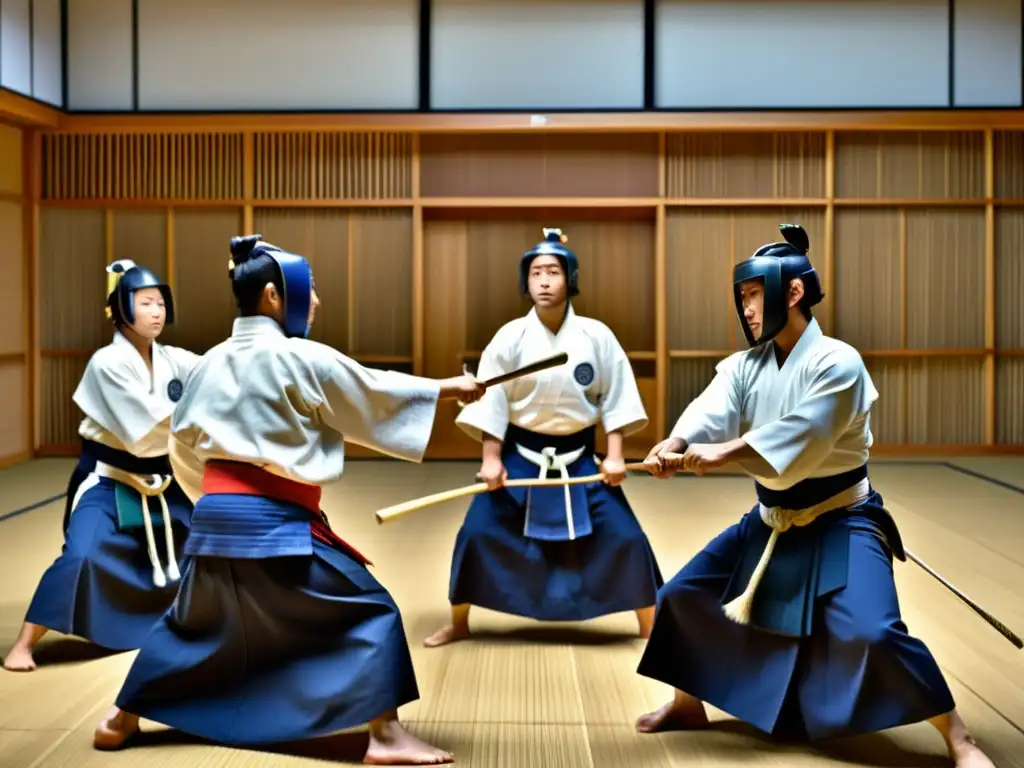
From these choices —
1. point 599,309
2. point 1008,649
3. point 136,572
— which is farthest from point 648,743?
point 599,309

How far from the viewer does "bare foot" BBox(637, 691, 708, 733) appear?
2.76 metres

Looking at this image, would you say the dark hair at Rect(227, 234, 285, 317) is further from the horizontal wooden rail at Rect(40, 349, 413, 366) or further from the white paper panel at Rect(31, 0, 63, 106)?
the white paper panel at Rect(31, 0, 63, 106)

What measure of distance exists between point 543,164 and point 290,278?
556 centimetres

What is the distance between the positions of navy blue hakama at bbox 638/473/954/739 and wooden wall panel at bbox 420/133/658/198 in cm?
548

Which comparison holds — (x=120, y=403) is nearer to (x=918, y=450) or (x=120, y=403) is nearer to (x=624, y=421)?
(x=624, y=421)

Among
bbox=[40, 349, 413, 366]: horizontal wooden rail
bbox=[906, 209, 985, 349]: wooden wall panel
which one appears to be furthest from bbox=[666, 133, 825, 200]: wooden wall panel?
bbox=[40, 349, 413, 366]: horizontal wooden rail

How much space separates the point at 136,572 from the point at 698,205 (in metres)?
5.55

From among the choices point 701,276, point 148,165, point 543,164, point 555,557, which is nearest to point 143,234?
point 148,165

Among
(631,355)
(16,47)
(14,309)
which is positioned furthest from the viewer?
(631,355)

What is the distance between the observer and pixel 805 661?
2.60 meters

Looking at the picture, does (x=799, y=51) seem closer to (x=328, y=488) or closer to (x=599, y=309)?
(x=599, y=309)

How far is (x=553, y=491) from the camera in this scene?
368cm

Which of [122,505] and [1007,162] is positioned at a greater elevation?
[1007,162]

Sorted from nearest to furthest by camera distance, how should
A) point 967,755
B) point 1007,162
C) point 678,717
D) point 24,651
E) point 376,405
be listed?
1. point 967,755
2. point 376,405
3. point 678,717
4. point 24,651
5. point 1007,162
